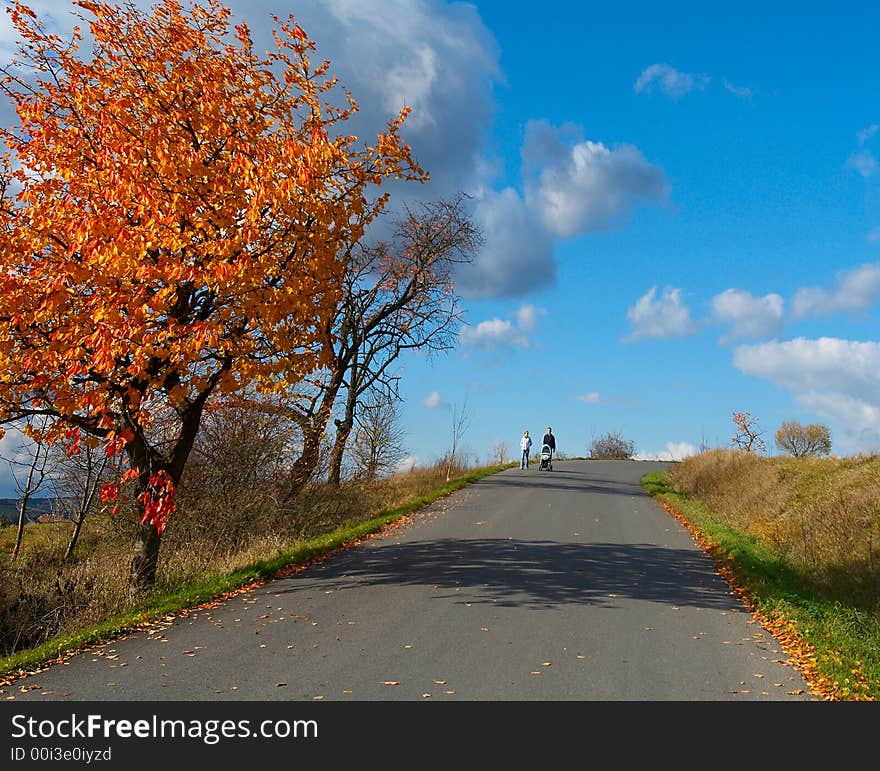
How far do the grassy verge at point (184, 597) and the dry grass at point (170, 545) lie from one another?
1.94 ft

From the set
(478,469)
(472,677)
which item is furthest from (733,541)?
(478,469)

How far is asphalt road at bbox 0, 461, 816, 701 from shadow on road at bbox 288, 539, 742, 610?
0.14 feet

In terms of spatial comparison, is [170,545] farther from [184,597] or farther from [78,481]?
[184,597]

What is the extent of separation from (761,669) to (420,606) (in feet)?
13.7

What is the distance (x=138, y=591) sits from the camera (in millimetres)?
12836

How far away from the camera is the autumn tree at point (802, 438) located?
51031mm

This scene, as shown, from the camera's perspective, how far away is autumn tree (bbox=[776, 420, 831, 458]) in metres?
51.0

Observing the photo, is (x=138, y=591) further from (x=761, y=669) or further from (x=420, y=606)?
(x=761, y=669)

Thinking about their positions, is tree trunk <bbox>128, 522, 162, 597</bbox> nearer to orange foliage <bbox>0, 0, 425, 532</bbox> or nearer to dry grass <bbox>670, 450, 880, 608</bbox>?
orange foliage <bbox>0, 0, 425, 532</bbox>

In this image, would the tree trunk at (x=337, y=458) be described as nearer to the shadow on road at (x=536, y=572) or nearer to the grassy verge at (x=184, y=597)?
the grassy verge at (x=184, y=597)

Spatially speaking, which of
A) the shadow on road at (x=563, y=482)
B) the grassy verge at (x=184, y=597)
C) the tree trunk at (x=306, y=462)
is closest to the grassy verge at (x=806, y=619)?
the grassy verge at (x=184, y=597)

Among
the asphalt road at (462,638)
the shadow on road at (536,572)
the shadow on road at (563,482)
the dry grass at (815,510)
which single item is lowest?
the asphalt road at (462,638)
